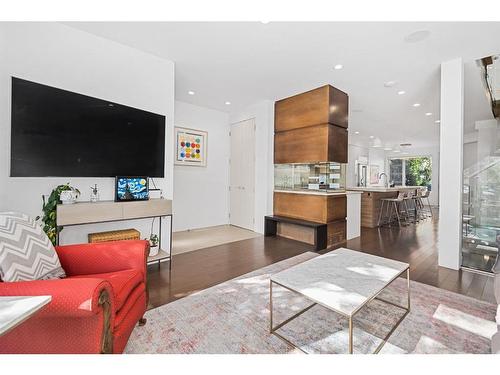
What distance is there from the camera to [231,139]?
18.2 feet

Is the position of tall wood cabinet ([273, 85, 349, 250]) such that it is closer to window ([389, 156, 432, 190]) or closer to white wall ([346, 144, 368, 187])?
white wall ([346, 144, 368, 187])

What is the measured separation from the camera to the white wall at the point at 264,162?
4.70 metres

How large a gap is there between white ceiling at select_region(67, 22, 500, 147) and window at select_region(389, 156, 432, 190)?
21.2 ft

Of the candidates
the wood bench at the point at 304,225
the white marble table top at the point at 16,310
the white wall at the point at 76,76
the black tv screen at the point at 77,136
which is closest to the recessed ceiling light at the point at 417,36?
the wood bench at the point at 304,225

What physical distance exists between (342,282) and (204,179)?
4024 millimetres

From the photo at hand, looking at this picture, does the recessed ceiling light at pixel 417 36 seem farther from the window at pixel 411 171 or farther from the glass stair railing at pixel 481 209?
the window at pixel 411 171

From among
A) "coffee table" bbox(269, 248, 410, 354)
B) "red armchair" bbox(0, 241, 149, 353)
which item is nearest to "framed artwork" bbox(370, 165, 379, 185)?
"coffee table" bbox(269, 248, 410, 354)

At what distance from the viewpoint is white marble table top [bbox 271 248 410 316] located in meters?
1.36

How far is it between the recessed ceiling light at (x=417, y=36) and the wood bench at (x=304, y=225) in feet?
8.58

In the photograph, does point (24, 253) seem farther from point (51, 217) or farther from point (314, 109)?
point (314, 109)

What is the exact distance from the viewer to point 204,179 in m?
5.16

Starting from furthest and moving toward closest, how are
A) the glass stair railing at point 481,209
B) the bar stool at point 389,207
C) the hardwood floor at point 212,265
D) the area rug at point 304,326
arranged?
1. the bar stool at point 389,207
2. the glass stair railing at point 481,209
3. the hardwood floor at point 212,265
4. the area rug at point 304,326

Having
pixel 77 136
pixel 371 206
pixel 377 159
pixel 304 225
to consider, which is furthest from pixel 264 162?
pixel 377 159

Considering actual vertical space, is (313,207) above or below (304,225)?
above
